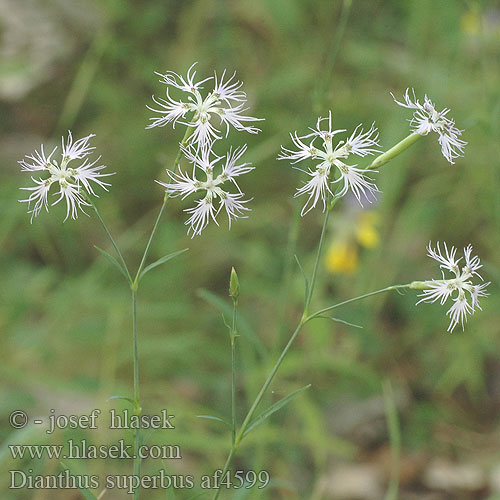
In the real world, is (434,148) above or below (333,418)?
above

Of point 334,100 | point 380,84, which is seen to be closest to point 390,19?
point 380,84

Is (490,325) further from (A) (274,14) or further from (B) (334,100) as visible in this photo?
(A) (274,14)

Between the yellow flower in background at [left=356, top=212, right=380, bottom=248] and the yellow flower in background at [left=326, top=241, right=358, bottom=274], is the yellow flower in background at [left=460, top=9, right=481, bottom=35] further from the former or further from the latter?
the yellow flower in background at [left=326, top=241, right=358, bottom=274]

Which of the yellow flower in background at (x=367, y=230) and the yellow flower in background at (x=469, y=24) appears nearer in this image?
the yellow flower in background at (x=367, y=230)

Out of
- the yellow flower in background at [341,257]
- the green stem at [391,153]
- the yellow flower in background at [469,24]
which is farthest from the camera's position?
the yellow flower in background at [469,24]

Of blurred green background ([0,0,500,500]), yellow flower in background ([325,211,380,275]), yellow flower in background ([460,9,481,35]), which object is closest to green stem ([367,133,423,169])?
blurred green background ([0,0,500,500])

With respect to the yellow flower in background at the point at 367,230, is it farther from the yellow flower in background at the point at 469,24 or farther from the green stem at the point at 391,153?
the green stem at the point at 391,153

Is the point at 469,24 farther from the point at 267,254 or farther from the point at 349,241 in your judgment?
the point at 267,254

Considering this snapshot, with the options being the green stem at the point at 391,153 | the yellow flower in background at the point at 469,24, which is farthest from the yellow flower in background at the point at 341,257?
the green stem at the point at 391,153
